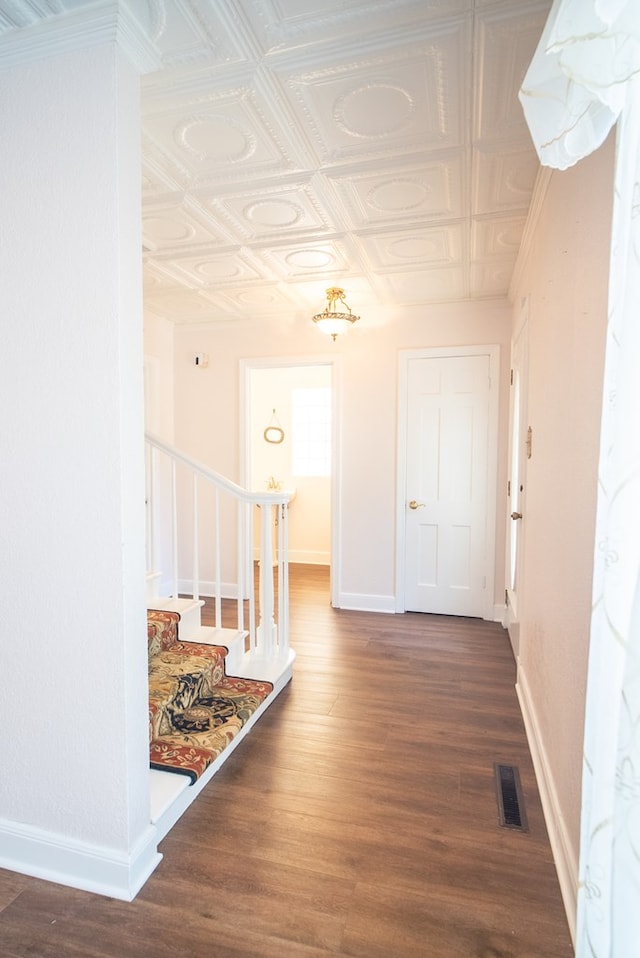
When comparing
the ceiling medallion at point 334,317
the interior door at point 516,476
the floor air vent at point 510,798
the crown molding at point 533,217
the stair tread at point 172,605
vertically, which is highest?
the crown molding at point 533,217

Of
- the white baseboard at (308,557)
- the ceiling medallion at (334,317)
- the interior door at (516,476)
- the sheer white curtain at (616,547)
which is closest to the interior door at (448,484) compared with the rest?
the interior door at (516,476)

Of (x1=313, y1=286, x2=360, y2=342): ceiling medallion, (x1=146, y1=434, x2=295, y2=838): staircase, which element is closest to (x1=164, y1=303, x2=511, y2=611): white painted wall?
(x1=313, y1=286, x2=360, y2=342): ceiling medallion

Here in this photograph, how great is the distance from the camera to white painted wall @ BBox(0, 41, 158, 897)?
54.1 inches

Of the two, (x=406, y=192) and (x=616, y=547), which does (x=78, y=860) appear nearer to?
(x=616, y=547)

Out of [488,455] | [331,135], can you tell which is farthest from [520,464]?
[331,135]

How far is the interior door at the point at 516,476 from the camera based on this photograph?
2801 mm

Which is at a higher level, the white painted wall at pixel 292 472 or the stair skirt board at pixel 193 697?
the white painted wall at pixel 292 472

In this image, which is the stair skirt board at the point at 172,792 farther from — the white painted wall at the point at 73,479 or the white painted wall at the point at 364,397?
the white painted wall at the point at 364,397

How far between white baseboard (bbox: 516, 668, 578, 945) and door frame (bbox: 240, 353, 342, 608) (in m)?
2.08

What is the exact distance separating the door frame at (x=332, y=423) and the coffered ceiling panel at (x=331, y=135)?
3.04 ft

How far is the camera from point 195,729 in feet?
6.89

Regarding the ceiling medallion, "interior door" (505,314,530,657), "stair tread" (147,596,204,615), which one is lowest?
"stair tread" (147,596,204,615)

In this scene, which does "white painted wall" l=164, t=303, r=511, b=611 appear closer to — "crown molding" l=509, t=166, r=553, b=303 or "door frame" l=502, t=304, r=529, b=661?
"door frame" l=502, t=304, r=529, b=661

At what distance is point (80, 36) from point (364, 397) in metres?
2.99
